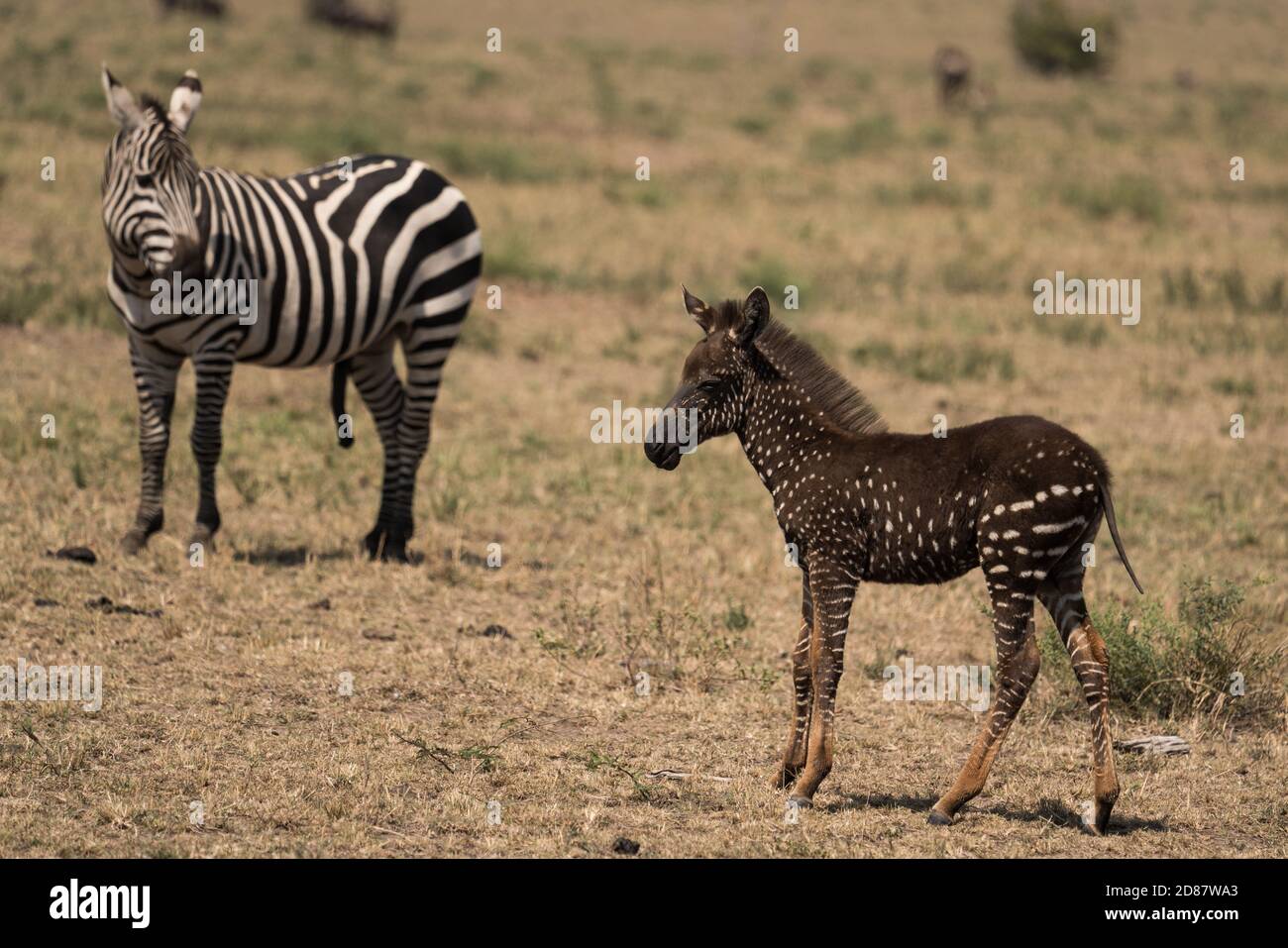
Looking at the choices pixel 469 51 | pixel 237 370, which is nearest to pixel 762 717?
pixel 237 370

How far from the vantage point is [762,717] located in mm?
8555

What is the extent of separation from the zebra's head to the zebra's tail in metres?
1.68

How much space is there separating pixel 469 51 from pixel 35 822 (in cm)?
3285

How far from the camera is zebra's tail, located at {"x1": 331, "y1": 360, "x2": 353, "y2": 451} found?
11.6m

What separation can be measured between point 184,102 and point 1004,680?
6.64m

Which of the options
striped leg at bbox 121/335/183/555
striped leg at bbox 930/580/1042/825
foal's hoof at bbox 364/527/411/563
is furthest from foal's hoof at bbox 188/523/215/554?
striped leg at bbox 930/580/1042/825

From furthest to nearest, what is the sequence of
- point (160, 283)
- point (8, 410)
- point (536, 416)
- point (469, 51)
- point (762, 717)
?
point (469, 51) → point (536, 416) → point (8, 410) → point (160, 283) → point (762, 717)

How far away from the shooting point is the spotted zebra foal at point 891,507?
264 inches

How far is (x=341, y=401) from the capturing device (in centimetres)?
1178

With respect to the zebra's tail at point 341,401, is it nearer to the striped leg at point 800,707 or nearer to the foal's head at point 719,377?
the foal's head at point 719,377

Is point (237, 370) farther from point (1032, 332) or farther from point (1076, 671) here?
point (1076, 671)

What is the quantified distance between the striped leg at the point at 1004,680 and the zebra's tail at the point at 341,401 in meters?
6.01

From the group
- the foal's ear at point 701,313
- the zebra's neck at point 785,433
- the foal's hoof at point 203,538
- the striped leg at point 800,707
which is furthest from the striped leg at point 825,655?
the foal's hoof at point 203,538

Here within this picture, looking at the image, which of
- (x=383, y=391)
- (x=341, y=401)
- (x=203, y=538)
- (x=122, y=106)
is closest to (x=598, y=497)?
(x=383, y=391)
